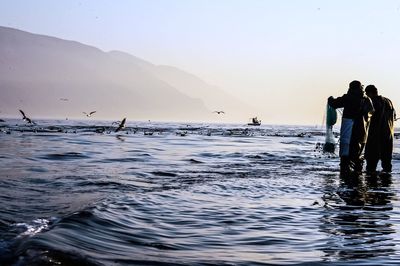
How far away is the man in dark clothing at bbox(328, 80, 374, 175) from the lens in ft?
43.5

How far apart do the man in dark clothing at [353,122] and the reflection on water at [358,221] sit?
189 centimetres

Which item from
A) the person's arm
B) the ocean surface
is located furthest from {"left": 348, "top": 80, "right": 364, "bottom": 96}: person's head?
the ocean surface

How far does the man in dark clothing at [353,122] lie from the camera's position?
13.3m

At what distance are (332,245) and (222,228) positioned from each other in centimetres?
148

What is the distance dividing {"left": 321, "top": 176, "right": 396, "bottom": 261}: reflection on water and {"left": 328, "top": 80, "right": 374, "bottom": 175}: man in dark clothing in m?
1.89

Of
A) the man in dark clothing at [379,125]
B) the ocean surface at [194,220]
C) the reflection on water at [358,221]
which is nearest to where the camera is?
the ocean surface at [194,220]

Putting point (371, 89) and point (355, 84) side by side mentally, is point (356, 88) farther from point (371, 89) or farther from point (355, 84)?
point (371, 89)

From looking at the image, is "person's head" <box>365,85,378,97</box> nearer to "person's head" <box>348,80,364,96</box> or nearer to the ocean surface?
"person's head" <box>348,80,364,96</box>

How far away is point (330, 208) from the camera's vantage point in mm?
8156

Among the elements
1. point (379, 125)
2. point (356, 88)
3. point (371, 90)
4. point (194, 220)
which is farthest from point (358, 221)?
point (371, 90)

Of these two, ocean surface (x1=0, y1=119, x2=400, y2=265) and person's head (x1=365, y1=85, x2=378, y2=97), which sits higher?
person's head (x1=365, y1=85, x2=378, y2=97)

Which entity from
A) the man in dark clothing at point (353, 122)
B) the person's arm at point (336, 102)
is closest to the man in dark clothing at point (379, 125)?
the man in dark clothing at point (353, 122)

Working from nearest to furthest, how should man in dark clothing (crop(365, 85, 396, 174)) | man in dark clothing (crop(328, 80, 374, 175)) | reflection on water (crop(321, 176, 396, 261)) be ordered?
reflection on water (crop(321, 176, 396, 261)), man in dark clothing (crop(328, 80, 374, 175)), man in dark clothing (crop(365, 85, 396, 174))

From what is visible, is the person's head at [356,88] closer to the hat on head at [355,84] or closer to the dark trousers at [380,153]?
the hat on head at [355,84]
